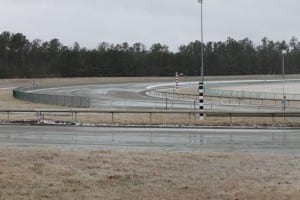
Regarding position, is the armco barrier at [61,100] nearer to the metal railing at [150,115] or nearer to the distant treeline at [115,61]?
the metal railing at [150,115]

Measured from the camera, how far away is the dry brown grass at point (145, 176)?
8750 mm

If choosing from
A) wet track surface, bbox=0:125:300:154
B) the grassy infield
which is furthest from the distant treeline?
the grassy infield

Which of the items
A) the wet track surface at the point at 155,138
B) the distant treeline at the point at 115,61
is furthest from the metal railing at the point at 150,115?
the distant treeline at the point at 115,61

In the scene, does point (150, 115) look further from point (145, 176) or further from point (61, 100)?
point (61, 100)

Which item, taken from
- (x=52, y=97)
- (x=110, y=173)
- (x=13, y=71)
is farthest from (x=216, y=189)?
(x=13, y=71)

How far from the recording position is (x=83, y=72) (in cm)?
14300

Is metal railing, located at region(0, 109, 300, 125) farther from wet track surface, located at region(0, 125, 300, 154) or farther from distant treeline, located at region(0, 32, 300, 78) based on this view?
distant treeline, located at region(0, 32, 300, 78)

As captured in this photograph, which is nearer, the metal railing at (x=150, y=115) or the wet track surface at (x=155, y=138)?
the wet track surface at (x=155, y=138)

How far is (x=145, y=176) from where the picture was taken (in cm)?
1034

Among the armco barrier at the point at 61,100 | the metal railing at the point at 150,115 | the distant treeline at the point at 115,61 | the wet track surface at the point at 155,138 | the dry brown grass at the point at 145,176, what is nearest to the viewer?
the dry brown grass at the point at 145,176

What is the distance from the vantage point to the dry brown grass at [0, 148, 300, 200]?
8750mm

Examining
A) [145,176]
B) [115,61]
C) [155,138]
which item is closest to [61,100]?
[155,138]

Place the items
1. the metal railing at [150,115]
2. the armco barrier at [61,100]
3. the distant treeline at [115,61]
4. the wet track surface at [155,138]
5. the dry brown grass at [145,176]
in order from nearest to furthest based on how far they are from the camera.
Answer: the dry brown grass at [145,176]
the wet track surface at [155,138]
the metal railing at [150,115]
the armco barrier at [61,100]
the distant treeline at [115,61]

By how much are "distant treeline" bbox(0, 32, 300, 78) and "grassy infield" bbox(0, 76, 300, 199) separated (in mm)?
120113
